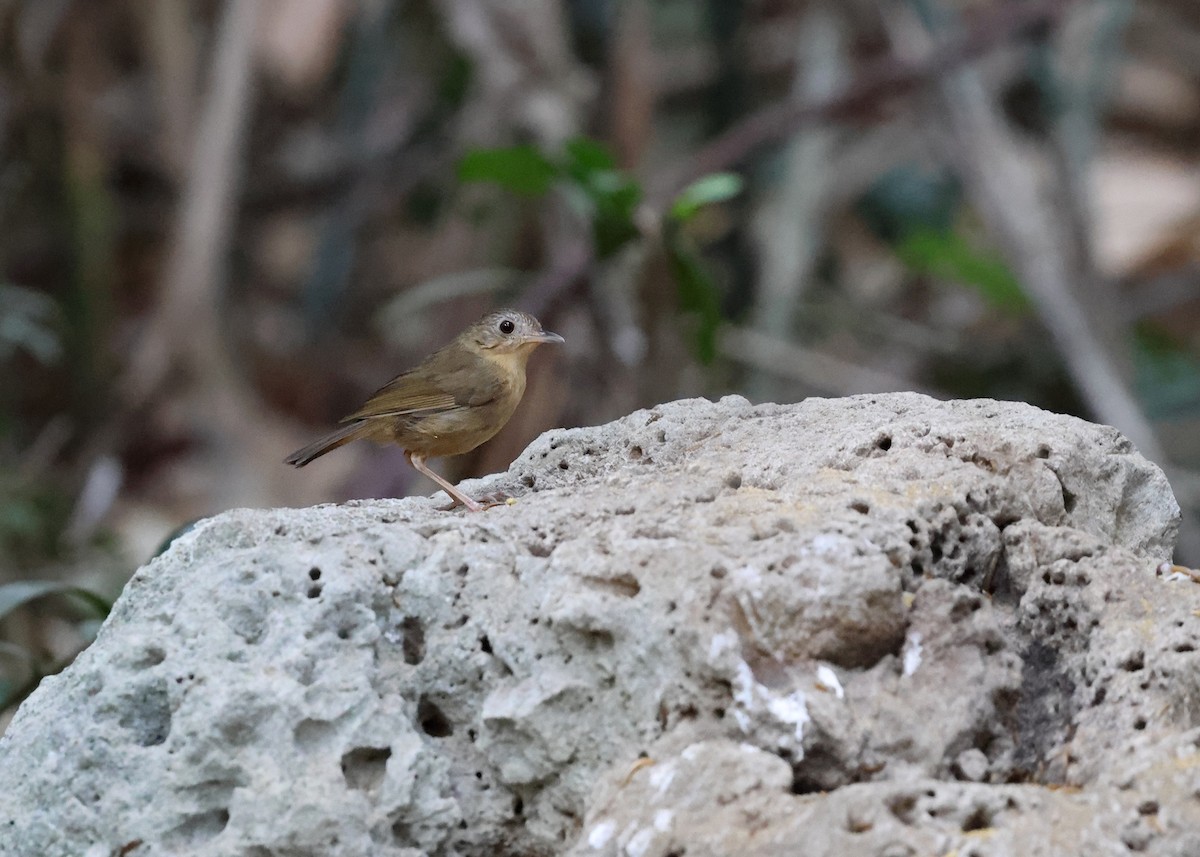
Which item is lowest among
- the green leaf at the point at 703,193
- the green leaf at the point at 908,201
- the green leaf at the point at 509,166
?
the green leaf at the point at 703,193

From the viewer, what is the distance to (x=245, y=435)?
368 inches

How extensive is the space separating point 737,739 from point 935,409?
113cm

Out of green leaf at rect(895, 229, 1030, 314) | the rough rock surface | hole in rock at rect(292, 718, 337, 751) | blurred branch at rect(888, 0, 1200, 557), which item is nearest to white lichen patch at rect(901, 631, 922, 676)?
the rough rock surface

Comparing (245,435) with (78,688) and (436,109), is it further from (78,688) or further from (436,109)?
(78,688)

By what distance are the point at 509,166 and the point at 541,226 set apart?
202 cm

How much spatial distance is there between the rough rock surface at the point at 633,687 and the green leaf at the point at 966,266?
7841 millimetres

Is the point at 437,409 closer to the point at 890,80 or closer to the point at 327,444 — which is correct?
the point at 327,444

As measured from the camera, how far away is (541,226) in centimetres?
873

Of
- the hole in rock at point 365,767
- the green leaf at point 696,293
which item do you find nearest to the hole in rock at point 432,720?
the hole in rock at point 365,767

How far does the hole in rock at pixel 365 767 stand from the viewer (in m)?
2.89

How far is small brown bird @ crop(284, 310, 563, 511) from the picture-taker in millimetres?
4824

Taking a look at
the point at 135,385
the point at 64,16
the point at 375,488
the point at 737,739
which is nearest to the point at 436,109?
the point at 64,16

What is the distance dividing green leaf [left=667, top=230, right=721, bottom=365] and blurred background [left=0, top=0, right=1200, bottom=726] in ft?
0.06

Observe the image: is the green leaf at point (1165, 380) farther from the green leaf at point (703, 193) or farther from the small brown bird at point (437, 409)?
the small brown bird at point (437, 409)
